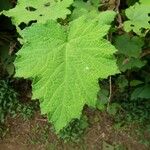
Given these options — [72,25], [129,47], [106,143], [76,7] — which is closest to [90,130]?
[106,143]

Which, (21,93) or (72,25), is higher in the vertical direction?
(72,25)

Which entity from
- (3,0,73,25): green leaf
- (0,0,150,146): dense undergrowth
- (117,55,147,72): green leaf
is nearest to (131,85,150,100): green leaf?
(117,55,147,72): green leaf

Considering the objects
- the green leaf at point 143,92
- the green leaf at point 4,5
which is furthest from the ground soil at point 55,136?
the green leaf at point 4,5

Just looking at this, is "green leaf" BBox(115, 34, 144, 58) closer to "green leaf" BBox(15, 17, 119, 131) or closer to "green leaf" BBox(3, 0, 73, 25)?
"green leaf" BBox(3, 0, 73, 25)

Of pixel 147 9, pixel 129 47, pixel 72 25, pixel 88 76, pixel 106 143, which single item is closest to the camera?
pixel 88 76

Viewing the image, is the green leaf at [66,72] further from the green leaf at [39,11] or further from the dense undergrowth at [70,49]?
the green leaf at [39,11]

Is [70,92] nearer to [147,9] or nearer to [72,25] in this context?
[72,25]

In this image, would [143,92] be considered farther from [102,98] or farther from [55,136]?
[55,136]
